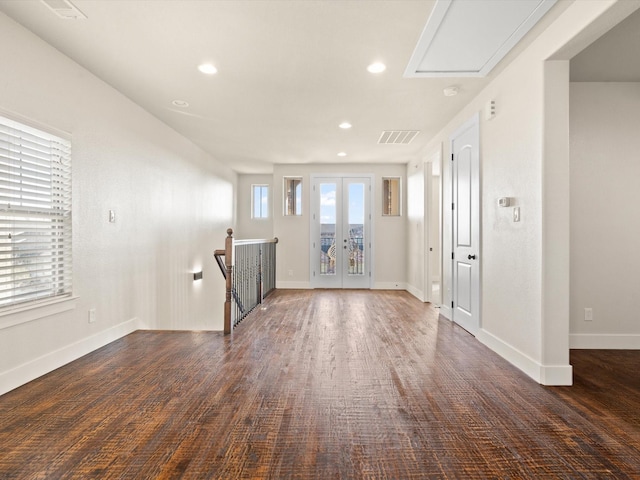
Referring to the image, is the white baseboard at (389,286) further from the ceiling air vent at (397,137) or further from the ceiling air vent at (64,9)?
the ceiling air vent at (64,9)

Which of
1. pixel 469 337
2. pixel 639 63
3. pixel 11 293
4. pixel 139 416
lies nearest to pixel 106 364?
pixel 11 293

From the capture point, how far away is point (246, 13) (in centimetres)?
241

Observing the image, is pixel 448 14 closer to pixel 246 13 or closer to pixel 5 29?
pixel 246 13

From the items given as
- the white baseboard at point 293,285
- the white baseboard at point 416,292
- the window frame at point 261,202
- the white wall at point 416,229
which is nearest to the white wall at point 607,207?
the white wall at point 416,229

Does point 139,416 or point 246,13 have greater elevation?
point 246,13

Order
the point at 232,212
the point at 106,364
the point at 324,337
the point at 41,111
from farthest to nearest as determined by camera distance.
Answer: the point at 232,212 → the point at 324,337 → the point at 106,364 → the point at 41,111

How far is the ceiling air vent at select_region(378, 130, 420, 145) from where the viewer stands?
5164mm

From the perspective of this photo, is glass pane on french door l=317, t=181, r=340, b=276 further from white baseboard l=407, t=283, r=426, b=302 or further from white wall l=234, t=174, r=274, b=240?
white wall l=234, t=174, r=274, b=240

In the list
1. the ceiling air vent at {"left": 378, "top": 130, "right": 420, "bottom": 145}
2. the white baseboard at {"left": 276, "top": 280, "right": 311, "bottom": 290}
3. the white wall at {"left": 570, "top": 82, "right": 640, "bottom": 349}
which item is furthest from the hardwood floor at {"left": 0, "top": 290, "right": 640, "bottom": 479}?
the white baseboard at {"left": 276, "top": 280, "right": 311, "bottom": 290}

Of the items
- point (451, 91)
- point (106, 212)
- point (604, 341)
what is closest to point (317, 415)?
point (106, 212)

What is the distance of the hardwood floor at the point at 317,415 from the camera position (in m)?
1.66

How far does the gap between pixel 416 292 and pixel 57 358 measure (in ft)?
17.9

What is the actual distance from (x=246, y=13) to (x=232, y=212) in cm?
627

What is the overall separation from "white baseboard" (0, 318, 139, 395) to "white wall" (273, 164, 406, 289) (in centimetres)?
395
